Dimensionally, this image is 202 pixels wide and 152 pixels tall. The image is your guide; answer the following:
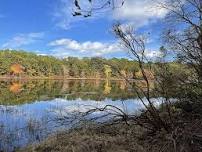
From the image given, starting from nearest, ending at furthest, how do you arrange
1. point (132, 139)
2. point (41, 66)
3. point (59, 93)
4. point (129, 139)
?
point (132, 139)
point (129, 139)
point (59, 93)
point (41, 66)

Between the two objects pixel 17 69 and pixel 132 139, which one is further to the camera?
pixel 17 69

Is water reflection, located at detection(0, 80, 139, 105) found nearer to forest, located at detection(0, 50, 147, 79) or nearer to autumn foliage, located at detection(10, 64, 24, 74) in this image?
forest, located at detection(0, 50, 147, 79)

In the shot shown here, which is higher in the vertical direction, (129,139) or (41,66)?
(41,66)

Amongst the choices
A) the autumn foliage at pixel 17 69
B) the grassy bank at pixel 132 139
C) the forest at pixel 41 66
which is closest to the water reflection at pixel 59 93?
the grassy bank at pixel 132 139

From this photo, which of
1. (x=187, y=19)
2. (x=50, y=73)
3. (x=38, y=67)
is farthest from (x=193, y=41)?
(x=50, y=73)

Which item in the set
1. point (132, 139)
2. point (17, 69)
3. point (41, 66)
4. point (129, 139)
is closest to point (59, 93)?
point (129, 139)

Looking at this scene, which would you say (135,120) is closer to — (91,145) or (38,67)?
(91,145)

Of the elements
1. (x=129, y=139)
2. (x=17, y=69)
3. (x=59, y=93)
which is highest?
(x=17, y=69)

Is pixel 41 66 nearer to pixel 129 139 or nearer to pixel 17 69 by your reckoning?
pixel 17 69

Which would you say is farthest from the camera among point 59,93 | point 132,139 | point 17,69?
point 17,69

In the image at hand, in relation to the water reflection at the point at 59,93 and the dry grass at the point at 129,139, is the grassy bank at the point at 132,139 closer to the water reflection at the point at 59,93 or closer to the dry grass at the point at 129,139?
the dry grass at the point at 129,139

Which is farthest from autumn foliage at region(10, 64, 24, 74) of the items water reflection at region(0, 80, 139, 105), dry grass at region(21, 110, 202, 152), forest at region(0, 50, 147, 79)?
dry grass at region(21, 110, 202, 152)

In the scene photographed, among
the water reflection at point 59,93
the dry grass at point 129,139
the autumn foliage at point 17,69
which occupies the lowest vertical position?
the dry grass at point 129,139

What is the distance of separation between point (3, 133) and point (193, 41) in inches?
299
